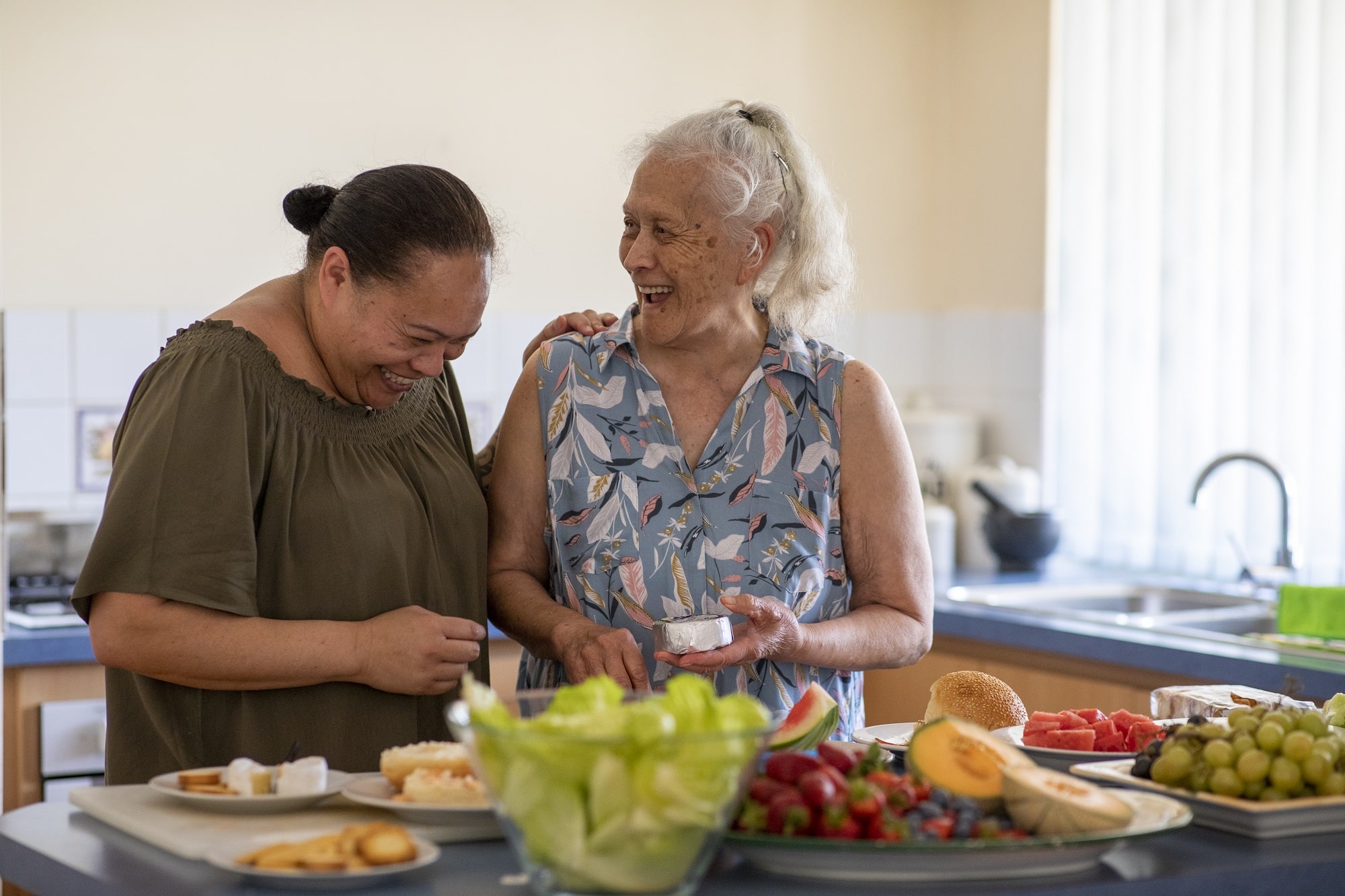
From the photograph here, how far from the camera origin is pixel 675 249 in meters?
1.92

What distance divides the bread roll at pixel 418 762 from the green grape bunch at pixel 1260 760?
618 mm

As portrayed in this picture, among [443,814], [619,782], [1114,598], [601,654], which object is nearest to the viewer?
[619,782]

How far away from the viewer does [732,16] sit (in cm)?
396

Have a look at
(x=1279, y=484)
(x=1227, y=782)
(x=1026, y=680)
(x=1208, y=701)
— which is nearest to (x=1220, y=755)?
(x=1227, y=782)

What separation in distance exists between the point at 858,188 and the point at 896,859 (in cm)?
329

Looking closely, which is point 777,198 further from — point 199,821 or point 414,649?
point 199,821

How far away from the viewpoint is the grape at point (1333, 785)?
128 centimetres

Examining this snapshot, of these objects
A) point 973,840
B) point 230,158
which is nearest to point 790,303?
point 973,840

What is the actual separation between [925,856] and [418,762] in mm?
457

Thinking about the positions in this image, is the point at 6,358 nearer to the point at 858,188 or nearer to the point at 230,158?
the point at 230,158

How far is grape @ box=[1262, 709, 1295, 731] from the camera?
130cm

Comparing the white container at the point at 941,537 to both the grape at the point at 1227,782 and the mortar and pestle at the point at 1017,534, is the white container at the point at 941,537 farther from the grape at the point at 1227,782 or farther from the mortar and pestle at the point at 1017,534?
the grape at the point at 1227,782

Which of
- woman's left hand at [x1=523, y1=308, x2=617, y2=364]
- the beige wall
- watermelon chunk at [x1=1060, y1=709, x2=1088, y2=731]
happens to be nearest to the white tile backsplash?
the beige wall

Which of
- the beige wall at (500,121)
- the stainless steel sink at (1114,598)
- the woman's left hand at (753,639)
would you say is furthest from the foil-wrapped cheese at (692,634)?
the beige wall at (500,121)
